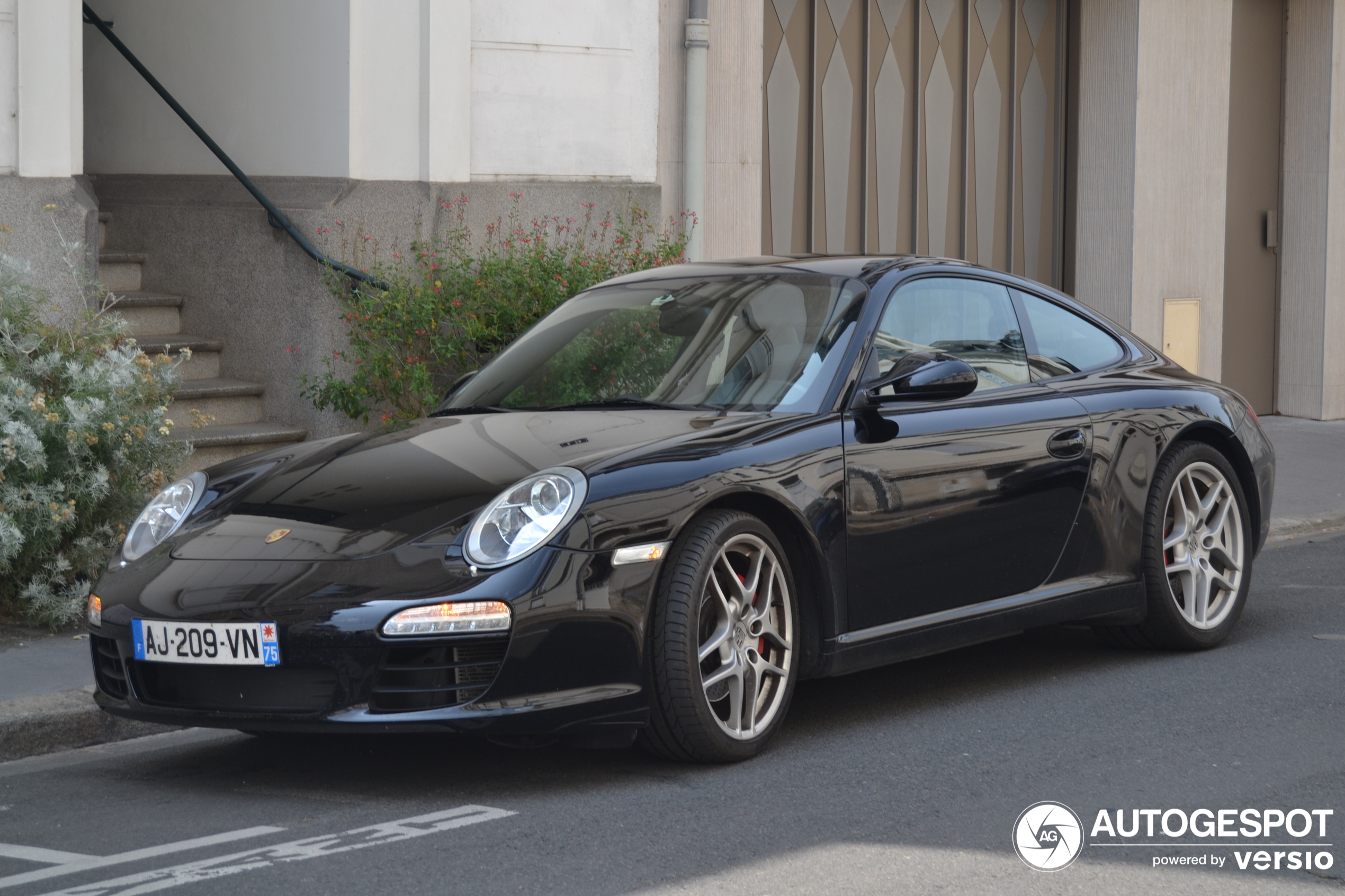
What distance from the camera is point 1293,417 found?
1612cm

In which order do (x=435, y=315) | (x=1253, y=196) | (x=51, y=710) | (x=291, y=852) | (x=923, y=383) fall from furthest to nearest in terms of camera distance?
Result: (x=1253, y=196) < (x=435, y=315) < (x=51, y=710) < (x=923, y=383) < (x=291, y=852)

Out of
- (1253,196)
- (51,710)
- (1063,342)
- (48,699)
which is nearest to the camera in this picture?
(51,710)

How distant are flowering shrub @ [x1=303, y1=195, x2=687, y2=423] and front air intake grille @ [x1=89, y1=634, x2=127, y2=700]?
3998 mm

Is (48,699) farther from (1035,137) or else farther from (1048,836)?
(1035,137)

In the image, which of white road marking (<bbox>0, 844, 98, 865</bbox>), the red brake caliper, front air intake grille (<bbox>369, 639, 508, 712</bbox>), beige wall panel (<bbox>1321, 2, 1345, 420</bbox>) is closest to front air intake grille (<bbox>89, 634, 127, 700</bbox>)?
white road marking (<bbox>0, 844, 98, 865</bbox>)

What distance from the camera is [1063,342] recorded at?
20.9ft

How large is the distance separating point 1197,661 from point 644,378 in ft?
7.89

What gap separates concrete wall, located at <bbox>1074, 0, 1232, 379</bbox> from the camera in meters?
14.6

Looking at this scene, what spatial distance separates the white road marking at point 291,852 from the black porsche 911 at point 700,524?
0.23m

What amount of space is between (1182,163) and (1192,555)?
9312mm

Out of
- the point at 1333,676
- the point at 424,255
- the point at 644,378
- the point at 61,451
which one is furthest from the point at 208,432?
the point at 1333,676

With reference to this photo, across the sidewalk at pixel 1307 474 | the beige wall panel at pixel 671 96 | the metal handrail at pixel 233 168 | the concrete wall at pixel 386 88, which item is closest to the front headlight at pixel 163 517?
the metal handrail at pixel 233 168

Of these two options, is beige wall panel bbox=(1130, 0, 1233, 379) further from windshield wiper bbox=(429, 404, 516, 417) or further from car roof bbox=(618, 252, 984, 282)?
windshield wiper bbox=(429, 404, 516, 417)

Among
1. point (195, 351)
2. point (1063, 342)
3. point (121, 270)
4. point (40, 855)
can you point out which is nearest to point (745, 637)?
point (40, 855)
